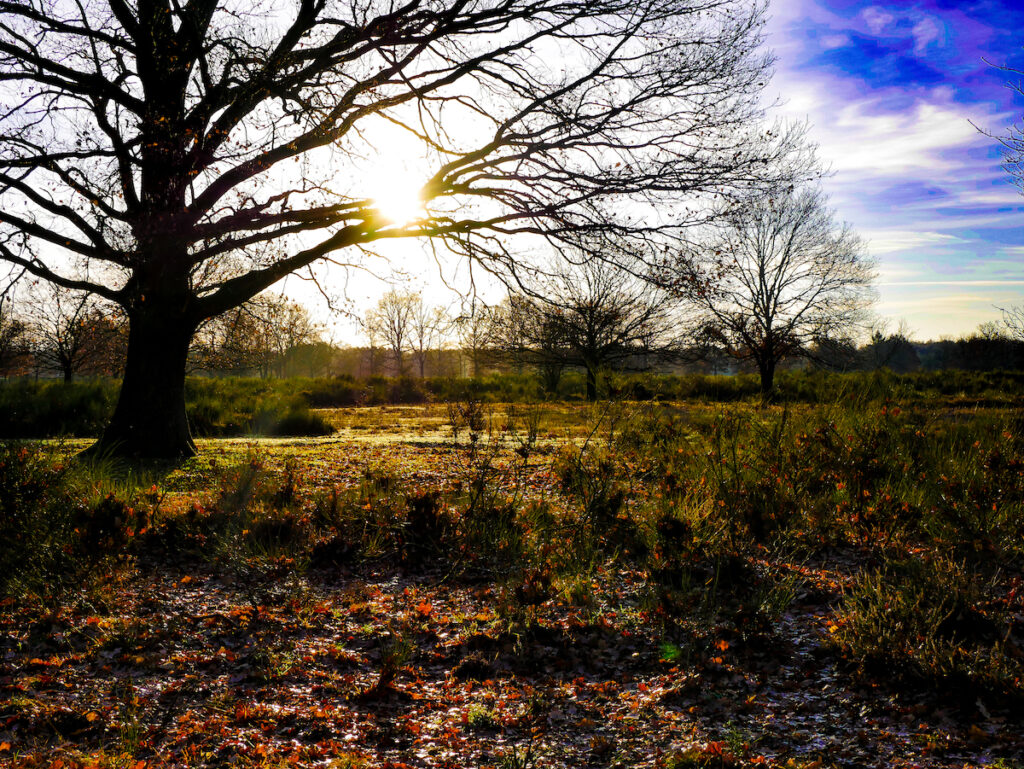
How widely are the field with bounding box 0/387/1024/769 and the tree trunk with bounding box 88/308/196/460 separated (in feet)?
9.05

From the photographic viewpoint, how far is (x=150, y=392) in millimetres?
10391

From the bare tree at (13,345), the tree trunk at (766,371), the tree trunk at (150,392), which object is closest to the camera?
the tree trunk at (150,392)

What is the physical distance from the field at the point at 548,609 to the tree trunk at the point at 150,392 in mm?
2759

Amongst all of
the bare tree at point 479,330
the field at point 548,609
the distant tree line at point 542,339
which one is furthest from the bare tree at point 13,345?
the field at point 548,609

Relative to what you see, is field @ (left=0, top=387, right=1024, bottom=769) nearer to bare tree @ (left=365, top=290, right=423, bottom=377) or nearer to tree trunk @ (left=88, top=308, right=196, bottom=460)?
tree trunk @ (left=88, top=308, right=196, bottom=460)

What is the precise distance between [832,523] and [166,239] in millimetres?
9831

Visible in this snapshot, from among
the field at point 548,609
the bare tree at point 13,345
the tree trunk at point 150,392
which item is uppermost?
the bare tree at point 13,345

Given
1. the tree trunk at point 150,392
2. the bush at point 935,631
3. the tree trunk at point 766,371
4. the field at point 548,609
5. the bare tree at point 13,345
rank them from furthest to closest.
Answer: the bare tree at point 13,345 → the tree trunk at point 766,371 → the tree trunk at point 150,392 → the bush at point 935,631 → the field at point 548,609

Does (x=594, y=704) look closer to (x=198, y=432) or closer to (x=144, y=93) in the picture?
(x=144, y=93)

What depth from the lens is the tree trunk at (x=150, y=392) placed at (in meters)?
10.3

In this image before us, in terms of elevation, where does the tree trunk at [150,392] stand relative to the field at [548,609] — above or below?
above

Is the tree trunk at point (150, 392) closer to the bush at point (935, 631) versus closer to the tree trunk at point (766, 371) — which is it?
the bush at point (935, 631)

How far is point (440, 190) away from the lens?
33.6 ft

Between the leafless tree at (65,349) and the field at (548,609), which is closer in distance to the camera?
the field at (548,609)
